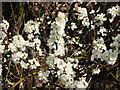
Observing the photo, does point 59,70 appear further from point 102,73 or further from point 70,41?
point 102,73

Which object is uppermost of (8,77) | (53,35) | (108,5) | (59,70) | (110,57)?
(108,5)

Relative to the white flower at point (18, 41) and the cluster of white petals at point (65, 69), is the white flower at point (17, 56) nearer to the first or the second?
the white flower at point (18, 41)

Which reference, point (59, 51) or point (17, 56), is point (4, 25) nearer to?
point (17, 56)

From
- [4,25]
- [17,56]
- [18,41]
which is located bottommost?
[17,56]

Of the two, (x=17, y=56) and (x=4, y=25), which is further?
(x=17, y=56)

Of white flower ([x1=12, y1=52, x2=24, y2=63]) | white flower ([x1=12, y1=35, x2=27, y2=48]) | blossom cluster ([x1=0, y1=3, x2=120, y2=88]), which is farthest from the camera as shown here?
white flower ([x1=12, y1=52, x2=24, y2=63])

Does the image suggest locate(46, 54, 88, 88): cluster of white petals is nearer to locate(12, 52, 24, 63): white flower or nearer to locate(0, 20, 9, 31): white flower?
locate(12, 52, 24, 63): white flower

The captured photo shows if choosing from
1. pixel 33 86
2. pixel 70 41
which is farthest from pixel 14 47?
pixel 33 86

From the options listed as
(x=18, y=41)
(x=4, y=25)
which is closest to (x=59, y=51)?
(x=18, y=41)

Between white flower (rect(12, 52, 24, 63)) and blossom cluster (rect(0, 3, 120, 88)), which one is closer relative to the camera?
blossom cluster (rect(0, 3, 120, 88))

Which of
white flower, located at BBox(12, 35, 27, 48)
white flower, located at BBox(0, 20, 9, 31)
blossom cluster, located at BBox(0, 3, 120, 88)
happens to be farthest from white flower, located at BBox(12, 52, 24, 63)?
white flower, located at BBox(0, 20, 9, 31)

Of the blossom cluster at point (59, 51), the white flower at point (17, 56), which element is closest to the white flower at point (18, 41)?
the blossom cluster at point (59, 51)
